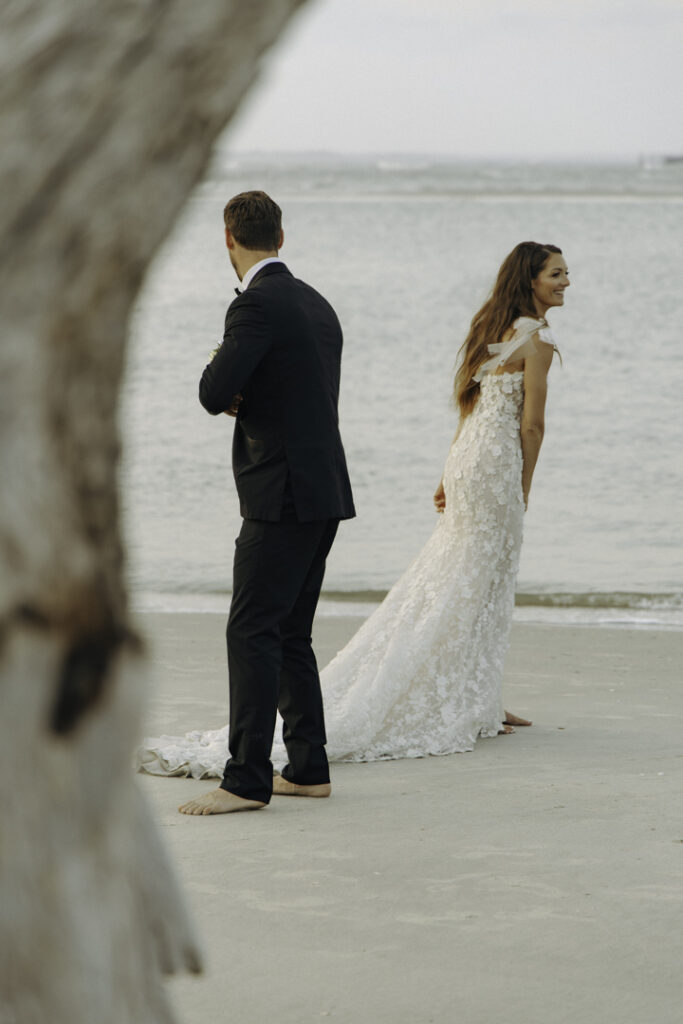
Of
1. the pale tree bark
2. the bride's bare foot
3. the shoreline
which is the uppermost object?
the pale tree bark

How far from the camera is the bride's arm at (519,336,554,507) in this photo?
5715mm

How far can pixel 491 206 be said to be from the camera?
276ft

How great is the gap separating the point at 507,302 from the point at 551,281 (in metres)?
0.21

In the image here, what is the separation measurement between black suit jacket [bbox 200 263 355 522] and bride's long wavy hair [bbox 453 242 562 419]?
1415 millimetres

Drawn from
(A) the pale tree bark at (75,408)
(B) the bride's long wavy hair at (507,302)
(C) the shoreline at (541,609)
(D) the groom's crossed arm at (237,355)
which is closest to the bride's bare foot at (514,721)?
(B) the bride's long wavy hair at (507,302)

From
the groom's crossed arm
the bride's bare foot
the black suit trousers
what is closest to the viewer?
the groom's crossed arm

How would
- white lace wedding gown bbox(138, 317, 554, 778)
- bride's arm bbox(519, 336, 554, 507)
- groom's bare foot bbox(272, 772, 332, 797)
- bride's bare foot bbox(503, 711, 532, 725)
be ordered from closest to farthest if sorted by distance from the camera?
1. groom's bare foot bbox(272, 772, 332, 797)
2. white lace wedding gown bbox(138, 317, 554, 778)
3. bride's arm bbox(519, 336, 554, 507)
4. bride's bare foot bbox(503, 711, 532, 725)

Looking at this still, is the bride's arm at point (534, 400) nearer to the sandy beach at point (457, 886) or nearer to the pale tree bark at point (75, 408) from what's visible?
the sandy beach at point (457, 886)

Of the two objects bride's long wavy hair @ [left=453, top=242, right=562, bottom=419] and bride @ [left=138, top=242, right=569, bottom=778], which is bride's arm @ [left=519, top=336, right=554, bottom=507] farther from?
bride's long wavy hair @ [left=453, top=242, right=562, bottom=419]

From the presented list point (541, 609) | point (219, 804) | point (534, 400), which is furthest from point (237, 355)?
point (541, 609)

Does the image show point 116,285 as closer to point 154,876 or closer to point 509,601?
point 154,876

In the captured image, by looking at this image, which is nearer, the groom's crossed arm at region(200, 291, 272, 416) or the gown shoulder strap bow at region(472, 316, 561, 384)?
the groom's crossed arm at region(200, 291, 272, 416)

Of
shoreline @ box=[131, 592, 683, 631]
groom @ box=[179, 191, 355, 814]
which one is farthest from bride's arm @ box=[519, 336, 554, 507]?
shoreline @ box=[131, 592, 683, 631]

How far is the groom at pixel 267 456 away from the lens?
4352 millimetres
